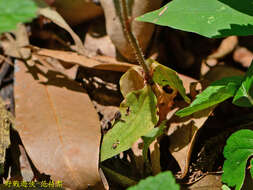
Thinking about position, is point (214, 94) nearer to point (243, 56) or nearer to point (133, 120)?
point (133, 120)

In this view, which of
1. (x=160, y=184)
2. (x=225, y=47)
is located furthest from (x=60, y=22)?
(x=160, y=184)

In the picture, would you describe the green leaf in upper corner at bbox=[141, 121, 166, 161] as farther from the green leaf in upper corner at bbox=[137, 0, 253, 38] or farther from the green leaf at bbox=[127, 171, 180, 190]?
the green leaf in upper corner at bbox=[137, 0, 253, 38]

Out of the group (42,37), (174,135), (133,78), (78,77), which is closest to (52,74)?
(78,77)

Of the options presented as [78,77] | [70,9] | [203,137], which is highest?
[70,9]

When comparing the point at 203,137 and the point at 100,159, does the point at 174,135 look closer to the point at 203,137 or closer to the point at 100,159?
the point at 203,137

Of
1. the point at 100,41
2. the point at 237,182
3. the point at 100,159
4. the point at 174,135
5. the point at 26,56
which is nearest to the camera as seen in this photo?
the point at 237,182

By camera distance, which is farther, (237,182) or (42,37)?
(42,37)

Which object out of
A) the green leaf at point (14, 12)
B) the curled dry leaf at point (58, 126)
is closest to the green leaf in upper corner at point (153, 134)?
the curled dry leaf at point (58, 126)

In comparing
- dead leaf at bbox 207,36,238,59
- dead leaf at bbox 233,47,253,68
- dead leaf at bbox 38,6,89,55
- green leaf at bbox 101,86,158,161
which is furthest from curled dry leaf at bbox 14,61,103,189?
dead leaf at bbox 233,47,253,68
